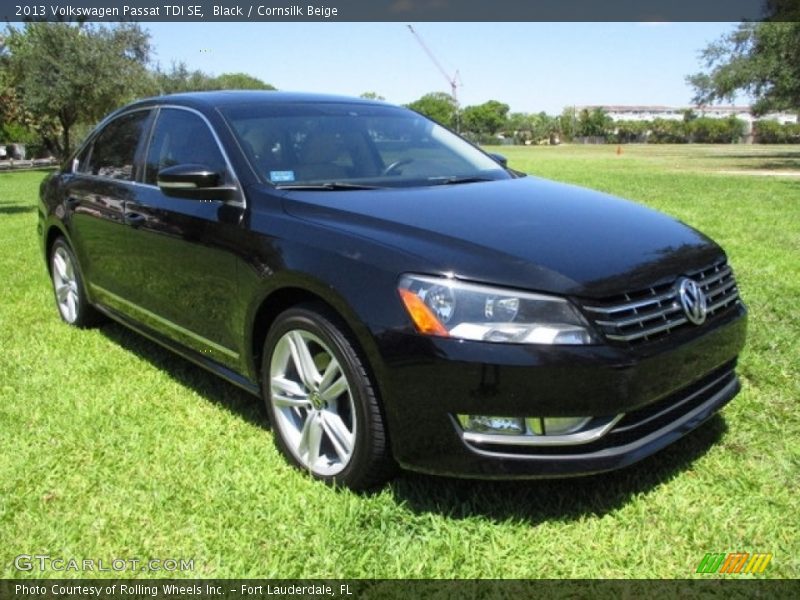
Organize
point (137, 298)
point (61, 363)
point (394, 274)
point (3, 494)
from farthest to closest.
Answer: point (61, 363)
point (137, 298)
point (3, 494)
point (394, 274)

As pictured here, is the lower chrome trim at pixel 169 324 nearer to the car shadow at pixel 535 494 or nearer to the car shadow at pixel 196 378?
the car shadow at pixel 196 378

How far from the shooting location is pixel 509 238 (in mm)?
2752

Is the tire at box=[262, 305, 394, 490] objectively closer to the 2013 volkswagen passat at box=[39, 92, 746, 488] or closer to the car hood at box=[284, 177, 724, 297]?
the 2013 volkswagen passat at box=[39, 92, 746, 488]

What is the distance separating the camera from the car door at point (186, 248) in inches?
134

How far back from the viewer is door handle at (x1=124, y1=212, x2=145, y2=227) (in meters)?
4.04

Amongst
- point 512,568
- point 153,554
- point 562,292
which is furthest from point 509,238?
point 153,554

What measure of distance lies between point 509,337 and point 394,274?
0.47 metres

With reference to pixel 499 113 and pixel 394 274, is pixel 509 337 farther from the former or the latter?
pixel 499 113

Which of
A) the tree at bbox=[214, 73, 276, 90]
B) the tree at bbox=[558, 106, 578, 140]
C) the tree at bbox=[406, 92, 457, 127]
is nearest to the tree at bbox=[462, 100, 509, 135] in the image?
the tree at bbox=[406, 92, 457, 127]

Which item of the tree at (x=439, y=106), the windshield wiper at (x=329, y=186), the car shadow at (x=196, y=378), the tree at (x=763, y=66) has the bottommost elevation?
the car shadow at (x=196, y=378)

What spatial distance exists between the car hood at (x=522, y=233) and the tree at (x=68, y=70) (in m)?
33.9

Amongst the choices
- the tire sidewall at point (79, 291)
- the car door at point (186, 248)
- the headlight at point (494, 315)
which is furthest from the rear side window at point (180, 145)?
the headlight at point (494, 315)

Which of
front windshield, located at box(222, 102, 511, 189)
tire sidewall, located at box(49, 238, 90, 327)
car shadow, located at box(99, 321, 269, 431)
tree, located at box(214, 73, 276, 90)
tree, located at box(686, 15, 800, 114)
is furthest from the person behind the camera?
tree, located at box(214, 73, 276, 90)

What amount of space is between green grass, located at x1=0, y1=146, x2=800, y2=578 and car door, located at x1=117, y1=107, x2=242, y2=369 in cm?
46
